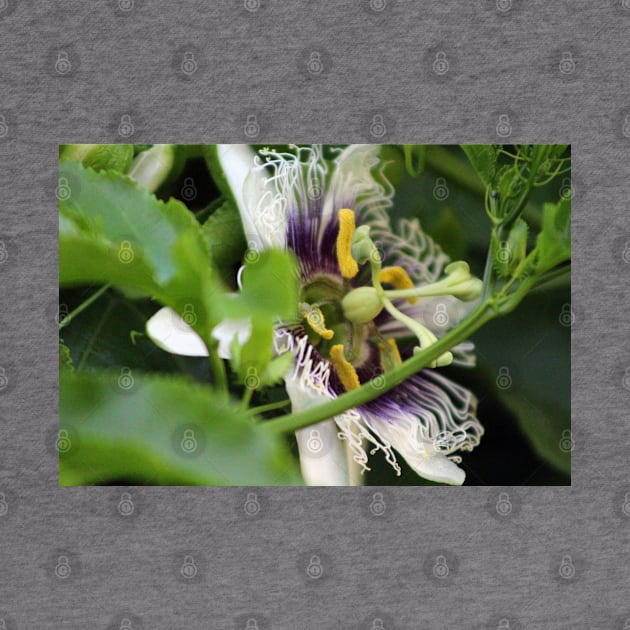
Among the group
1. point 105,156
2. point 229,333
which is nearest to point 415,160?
point 229,333

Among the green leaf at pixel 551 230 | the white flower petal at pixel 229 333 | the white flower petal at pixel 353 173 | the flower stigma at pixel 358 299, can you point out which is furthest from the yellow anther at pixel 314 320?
the green leaf at pixel 551 230

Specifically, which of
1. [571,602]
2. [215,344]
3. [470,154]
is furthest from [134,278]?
[571,602]

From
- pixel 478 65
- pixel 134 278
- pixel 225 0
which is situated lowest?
pixel 134 278

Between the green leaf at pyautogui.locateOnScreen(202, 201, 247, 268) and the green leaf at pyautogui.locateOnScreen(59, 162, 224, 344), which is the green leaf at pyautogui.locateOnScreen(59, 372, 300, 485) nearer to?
the green leaf at pyautogui.locateOnScreen(59, 162, 224, 344)

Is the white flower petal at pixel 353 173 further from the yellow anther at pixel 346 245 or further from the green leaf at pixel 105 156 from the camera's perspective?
the green leaf at pixel 105 156

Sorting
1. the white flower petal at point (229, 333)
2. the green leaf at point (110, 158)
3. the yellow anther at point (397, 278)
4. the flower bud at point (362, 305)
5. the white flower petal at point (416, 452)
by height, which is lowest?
the white flower petal at point (416, 452)

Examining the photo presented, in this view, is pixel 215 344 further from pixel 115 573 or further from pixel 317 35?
pixel 317 35
